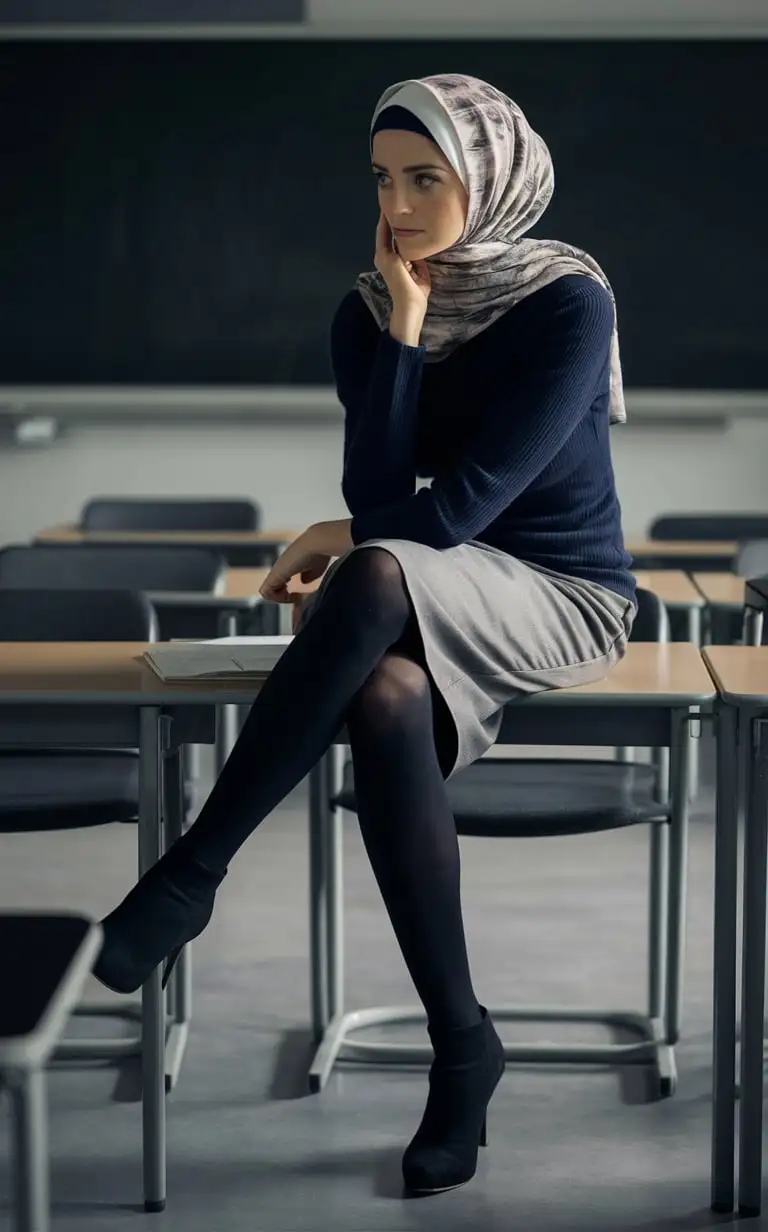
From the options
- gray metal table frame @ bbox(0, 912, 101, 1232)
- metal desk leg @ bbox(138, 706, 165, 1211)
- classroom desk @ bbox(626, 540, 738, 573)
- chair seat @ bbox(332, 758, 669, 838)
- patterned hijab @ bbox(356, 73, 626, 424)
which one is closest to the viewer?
gray metal table frame @ bbox(0, 912, 101, 1232)

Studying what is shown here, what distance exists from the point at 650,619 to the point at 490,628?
705 millimetres

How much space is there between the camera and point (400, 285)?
2.08 metres

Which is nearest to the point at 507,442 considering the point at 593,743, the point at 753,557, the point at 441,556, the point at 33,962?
the point at 441,556

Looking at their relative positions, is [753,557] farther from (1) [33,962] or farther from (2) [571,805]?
(1) [33,962]

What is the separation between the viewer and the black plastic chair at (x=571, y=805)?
2262mm

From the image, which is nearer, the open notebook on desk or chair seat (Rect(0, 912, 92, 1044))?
chair seat (Rect(0, 912, 92, 1044))

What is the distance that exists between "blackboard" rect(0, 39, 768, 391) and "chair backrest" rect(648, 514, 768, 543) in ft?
4.15

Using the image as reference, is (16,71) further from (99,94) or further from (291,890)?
(291,890)

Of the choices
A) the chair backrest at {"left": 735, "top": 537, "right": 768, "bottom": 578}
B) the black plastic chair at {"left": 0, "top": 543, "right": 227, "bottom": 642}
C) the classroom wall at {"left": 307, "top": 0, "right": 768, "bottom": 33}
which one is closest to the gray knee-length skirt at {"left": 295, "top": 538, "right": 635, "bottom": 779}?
the black plastic chair at {"left": 0, "top": 543, "right": 227, "bottom": 642}

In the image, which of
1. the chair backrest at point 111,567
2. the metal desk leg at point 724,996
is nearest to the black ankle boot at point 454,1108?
the metal desk leg at point 724,996

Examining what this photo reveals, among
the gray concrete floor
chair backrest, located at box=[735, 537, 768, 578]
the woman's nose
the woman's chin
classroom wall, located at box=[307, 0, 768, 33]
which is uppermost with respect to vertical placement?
classroom wall, located at box=[307, 0, 768, 33]

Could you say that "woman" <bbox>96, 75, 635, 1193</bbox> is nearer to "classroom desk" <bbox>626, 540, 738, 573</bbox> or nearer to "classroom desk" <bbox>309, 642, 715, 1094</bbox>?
"classroom desk" <bbox>309, 642, 715, 1094</bbox>

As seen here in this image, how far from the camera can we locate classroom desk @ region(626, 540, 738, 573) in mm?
4176

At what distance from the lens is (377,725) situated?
1826mm
